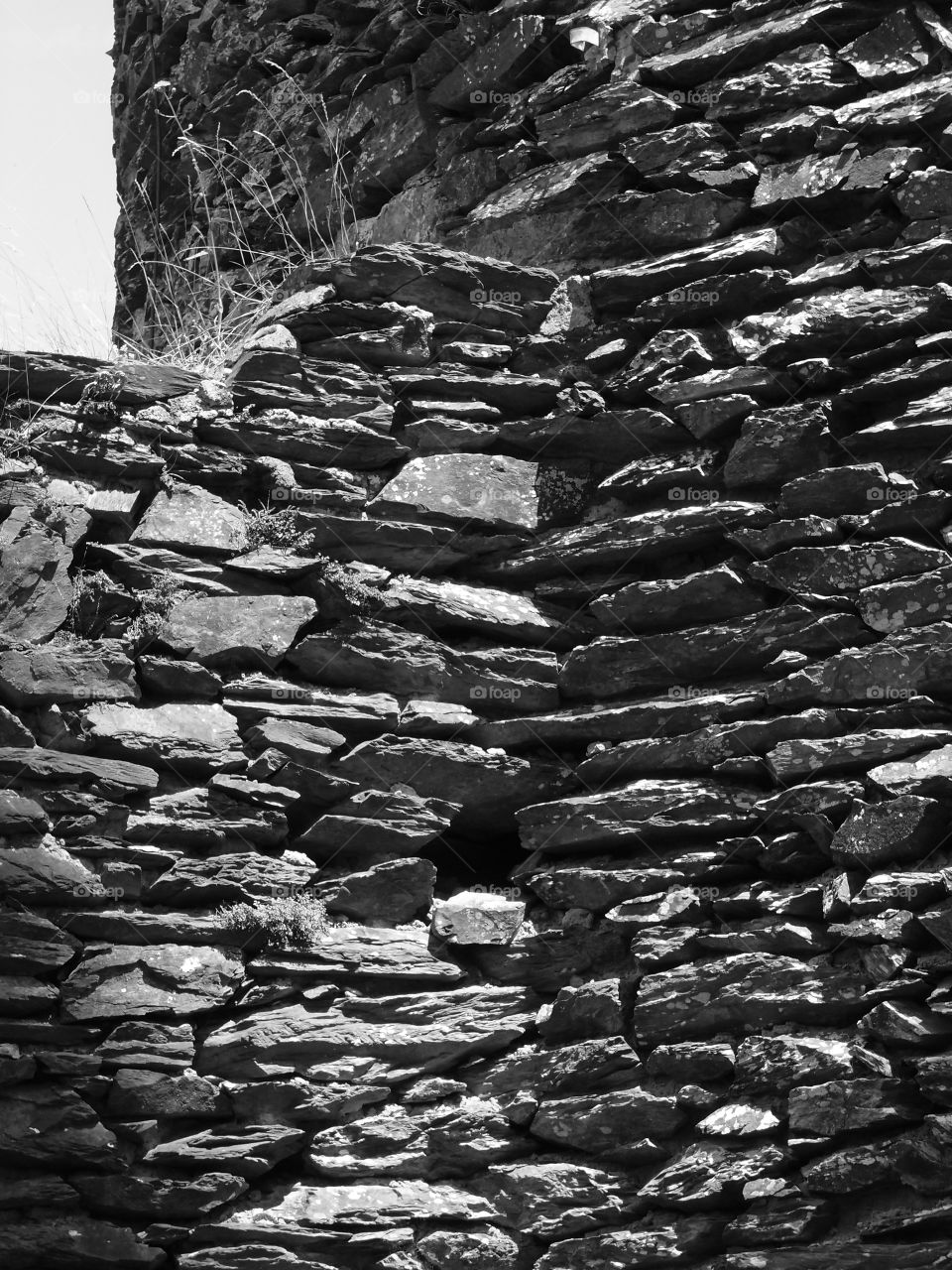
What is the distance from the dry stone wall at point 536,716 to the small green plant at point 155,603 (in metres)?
0.02

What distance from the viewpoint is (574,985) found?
667cm

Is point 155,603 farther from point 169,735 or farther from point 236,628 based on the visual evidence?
point 169,735

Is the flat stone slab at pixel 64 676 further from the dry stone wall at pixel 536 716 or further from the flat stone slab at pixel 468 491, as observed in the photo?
the flat stone slab at pixel 468 491

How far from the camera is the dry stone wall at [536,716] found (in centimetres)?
598

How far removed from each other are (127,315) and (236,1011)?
7506 millimetres

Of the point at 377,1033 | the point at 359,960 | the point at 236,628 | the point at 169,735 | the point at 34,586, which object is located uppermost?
the point at 34,586

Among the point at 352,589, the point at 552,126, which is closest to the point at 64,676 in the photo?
the point at 352,589

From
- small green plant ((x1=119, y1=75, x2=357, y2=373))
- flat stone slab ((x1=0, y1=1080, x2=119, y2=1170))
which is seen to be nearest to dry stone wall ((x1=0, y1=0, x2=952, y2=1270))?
flat stone slab ((x1=0, y1=1080, x2=119, y2=1170))

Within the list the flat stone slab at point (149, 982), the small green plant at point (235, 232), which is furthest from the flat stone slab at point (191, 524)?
the flat stone slab at point (149, 982)

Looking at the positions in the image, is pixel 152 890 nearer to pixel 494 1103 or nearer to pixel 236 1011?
pixel 236 1011

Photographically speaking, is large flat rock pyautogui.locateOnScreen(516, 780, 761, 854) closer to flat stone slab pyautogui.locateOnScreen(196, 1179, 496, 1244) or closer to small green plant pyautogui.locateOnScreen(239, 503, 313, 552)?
flat stone slab pyautogui.locateOnScreen(196, 1179, 496, 1244)

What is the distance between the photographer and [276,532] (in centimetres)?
777

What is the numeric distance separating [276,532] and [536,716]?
6.05 feet

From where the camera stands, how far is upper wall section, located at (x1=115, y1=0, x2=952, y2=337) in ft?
26.4
